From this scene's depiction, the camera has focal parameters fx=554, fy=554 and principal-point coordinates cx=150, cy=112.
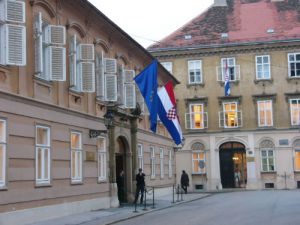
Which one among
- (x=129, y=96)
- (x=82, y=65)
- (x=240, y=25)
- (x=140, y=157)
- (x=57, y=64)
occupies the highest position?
(x=240, y=25)

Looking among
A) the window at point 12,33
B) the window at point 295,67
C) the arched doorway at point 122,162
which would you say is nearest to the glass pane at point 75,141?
the arched doorway at point 122,162

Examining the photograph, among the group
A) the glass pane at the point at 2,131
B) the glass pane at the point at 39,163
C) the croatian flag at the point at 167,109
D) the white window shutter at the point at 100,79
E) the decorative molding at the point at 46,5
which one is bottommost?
the glass pane at the point at 39,163

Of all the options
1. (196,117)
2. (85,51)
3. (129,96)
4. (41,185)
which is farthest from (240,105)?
(41,185)

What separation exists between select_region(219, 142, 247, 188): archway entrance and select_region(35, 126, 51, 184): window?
31.4 m

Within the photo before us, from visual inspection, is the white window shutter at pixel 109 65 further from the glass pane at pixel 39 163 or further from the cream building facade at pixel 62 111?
the glass pane at pixel 39 163

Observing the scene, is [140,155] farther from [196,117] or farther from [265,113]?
[265,113]

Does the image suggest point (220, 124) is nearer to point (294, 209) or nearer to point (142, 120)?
point (142, 120)

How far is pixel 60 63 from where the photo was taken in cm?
1852

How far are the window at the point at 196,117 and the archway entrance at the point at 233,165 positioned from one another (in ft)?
8.79

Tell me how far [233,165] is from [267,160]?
313 cm

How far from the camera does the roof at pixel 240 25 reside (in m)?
49.1

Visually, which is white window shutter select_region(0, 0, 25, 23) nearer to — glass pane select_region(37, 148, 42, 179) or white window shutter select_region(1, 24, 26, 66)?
white window shutter select_region(1, 24, 26, 66)

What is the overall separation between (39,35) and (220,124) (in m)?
32.1

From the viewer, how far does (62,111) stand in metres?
20.0
